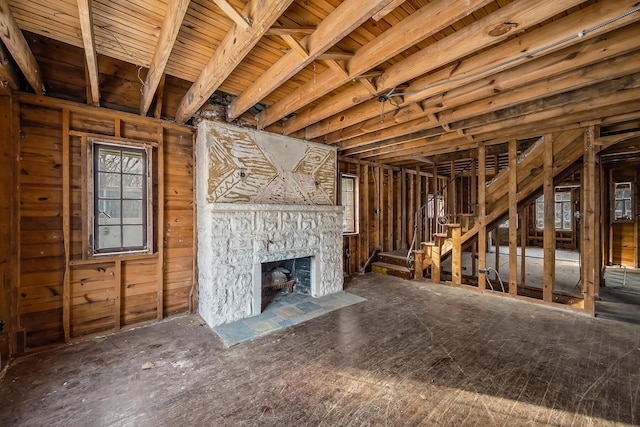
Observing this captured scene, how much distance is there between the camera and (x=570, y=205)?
893cm

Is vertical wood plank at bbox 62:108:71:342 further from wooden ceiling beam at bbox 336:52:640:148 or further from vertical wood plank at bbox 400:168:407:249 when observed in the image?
vertical wood plank at bbox 400:168:407:249

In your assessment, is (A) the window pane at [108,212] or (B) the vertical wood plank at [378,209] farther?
(B) the vertical wood plank at [378,209]

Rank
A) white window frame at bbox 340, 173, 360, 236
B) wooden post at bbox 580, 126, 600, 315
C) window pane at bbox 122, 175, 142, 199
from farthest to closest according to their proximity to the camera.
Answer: white window frame at bbox 340, 173, 360, 236 < wooden post at bbox 580, 126, 600, 315 < window pane at bbox 122, 175, 142, 199

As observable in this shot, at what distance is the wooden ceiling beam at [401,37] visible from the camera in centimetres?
155

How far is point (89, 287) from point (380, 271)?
4.90 m

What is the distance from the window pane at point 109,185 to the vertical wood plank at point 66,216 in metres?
0.26

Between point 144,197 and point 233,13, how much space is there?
256 centimetres

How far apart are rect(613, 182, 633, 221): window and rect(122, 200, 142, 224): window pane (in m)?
10.3

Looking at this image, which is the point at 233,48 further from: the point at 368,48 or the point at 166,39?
the point at 368,48

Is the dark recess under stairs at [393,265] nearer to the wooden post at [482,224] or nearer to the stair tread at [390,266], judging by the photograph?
the stair tread at [390,266]

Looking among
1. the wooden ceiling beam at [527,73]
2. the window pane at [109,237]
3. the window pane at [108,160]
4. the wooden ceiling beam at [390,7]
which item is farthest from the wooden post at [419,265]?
the window pane at [108,160]

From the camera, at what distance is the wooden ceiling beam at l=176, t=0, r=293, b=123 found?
58.9 inches

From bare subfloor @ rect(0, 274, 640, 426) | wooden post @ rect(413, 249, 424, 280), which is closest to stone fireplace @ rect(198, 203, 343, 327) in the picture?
bare subfloor @ rect(0, 274, 640, 426)

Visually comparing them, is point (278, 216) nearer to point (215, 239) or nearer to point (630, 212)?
point (215, 239)
